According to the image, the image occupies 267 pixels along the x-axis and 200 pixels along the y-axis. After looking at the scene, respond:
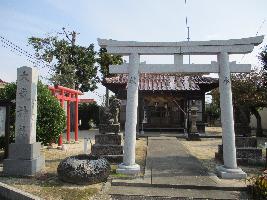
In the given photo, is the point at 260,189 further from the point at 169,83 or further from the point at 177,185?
the point at 169,83

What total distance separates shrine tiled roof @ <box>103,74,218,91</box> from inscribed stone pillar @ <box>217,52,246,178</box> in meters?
13.0

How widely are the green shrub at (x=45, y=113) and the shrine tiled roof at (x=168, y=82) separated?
32.2 ft

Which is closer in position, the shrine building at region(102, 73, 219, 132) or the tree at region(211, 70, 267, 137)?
the tree at region(211, 70, 267, 137)

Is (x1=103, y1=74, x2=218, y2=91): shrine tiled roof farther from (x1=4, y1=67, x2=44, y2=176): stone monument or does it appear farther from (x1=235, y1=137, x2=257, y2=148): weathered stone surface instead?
(x1=4, y1=67, x2=44, y2=176): stone monument

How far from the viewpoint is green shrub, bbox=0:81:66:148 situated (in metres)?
11.8

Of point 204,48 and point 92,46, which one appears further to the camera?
point 92,46

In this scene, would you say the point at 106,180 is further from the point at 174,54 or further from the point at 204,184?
the point at 174,54

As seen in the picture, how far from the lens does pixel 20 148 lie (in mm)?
8727

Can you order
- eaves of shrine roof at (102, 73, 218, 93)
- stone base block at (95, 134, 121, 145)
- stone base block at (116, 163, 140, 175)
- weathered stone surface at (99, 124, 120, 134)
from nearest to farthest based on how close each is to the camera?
stone base block at (116, 163, 140, 175)
stone base block at (95, 134, 121, 145)
weathered stone surface at (99, 124, 120, 134)
eaves of shrine roof at (102, 73, 218, 93)

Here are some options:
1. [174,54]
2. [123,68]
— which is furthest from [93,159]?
[174,54]

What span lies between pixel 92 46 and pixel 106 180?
1003 inches

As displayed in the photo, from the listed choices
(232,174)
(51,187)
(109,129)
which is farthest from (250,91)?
(51,187)

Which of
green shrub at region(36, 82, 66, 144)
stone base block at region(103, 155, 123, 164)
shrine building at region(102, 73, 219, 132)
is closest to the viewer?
stone base block at region(103, 155, 123, 164)

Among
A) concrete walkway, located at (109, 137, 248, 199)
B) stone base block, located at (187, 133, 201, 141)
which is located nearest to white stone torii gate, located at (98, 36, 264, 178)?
concrete walkway, located at (109, 137, 248, 199)
